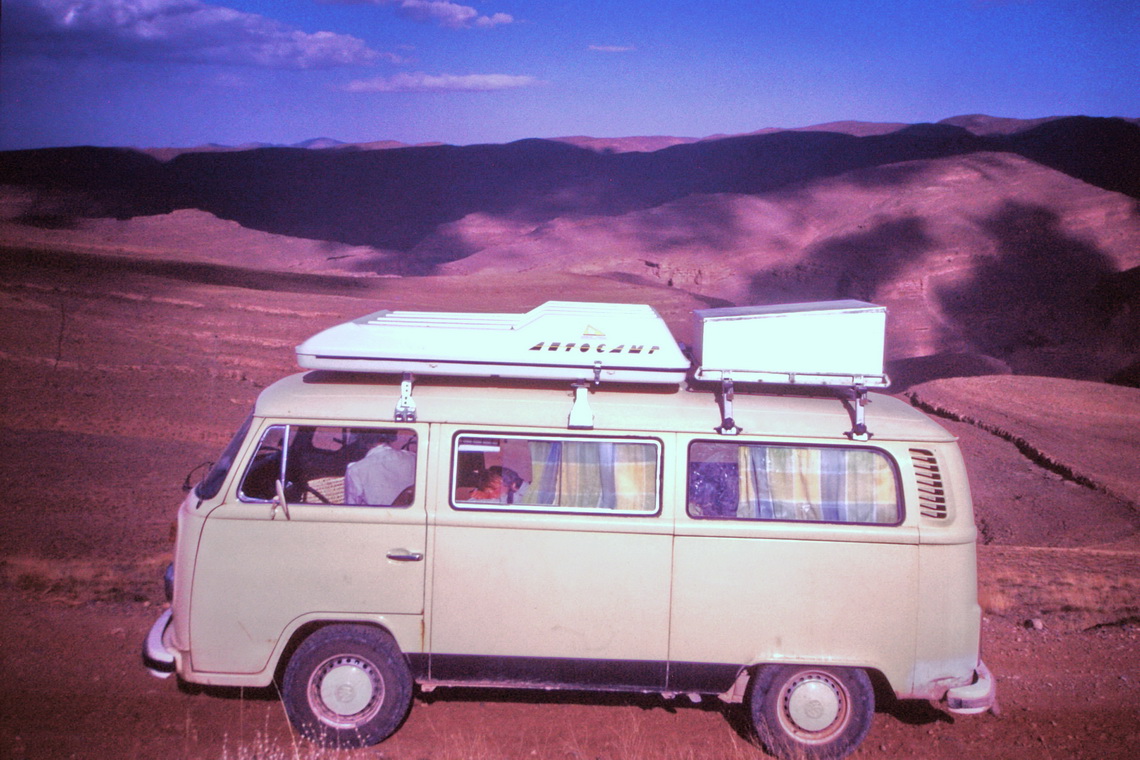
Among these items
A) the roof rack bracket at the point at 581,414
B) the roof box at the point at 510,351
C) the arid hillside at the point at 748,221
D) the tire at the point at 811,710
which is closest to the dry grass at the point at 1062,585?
the tire at the point at 811,710

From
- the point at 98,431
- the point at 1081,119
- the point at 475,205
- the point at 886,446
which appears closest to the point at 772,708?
the point at 886,446

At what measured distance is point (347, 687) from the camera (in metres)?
4.52

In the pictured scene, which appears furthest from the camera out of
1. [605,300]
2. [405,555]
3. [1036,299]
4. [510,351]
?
[1036,299]

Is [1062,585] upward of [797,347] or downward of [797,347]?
downward

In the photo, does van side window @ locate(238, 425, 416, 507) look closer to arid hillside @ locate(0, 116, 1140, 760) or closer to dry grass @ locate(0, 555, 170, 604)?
arid hillside @ locate(0, 116, 1140, 760)

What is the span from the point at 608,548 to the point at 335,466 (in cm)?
166

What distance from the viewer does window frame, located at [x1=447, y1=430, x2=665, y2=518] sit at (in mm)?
4418

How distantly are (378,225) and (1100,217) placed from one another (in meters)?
40.3

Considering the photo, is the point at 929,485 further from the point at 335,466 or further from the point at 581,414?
the point at 335,466

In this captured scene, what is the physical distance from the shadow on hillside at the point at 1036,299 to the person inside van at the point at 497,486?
1951 cm

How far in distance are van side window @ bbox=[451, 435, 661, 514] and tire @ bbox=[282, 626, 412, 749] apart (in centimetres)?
88

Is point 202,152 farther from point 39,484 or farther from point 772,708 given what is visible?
point 772,708

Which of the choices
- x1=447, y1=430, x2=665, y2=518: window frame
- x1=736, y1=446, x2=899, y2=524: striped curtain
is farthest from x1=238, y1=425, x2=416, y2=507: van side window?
x1=736, y1=446, x2=899, y2=524: striped curtain

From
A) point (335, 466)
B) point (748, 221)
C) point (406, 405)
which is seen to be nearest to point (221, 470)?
point (335, 466)
